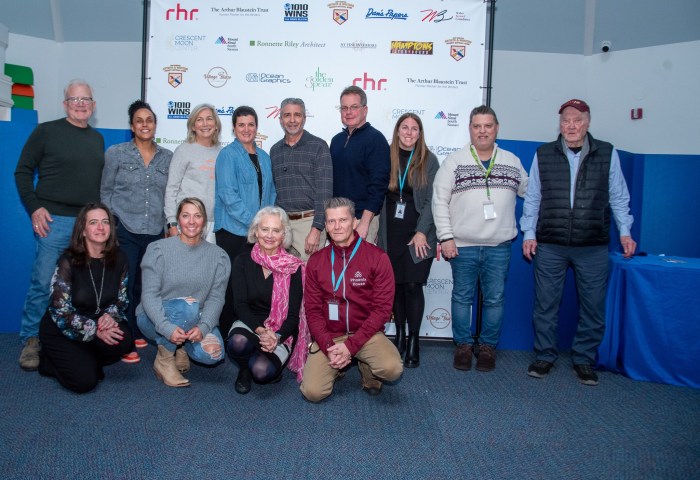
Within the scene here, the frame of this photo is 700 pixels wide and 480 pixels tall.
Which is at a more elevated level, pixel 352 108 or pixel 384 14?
pixel 384 14

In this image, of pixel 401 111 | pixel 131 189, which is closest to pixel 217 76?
pixel 131 189

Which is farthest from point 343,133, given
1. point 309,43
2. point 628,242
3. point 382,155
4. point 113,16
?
point 113,16

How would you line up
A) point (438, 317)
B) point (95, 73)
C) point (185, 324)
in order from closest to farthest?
point (185, 324)
point (438, 317)
point (95, 73)

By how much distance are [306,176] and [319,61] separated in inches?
45.7

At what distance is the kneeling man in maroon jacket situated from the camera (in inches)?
104

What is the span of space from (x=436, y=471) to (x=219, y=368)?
5.37 ft

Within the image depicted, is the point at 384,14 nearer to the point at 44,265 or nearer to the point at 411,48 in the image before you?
the point at 411,48

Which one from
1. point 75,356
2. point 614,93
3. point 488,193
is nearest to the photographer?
point 75,356

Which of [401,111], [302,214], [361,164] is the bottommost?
[302,214]

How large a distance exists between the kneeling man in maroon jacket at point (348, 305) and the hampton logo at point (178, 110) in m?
1.77

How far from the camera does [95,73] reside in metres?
5.95

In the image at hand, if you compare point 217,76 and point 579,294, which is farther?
point 217,76

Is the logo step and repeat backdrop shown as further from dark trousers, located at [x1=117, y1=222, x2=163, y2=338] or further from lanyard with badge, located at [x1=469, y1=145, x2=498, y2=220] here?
dark trousers, located at [x1=117, y1=222, x2=163, y2=338]

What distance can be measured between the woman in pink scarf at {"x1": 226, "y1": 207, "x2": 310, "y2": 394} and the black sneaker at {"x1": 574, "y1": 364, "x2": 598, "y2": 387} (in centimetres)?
168
